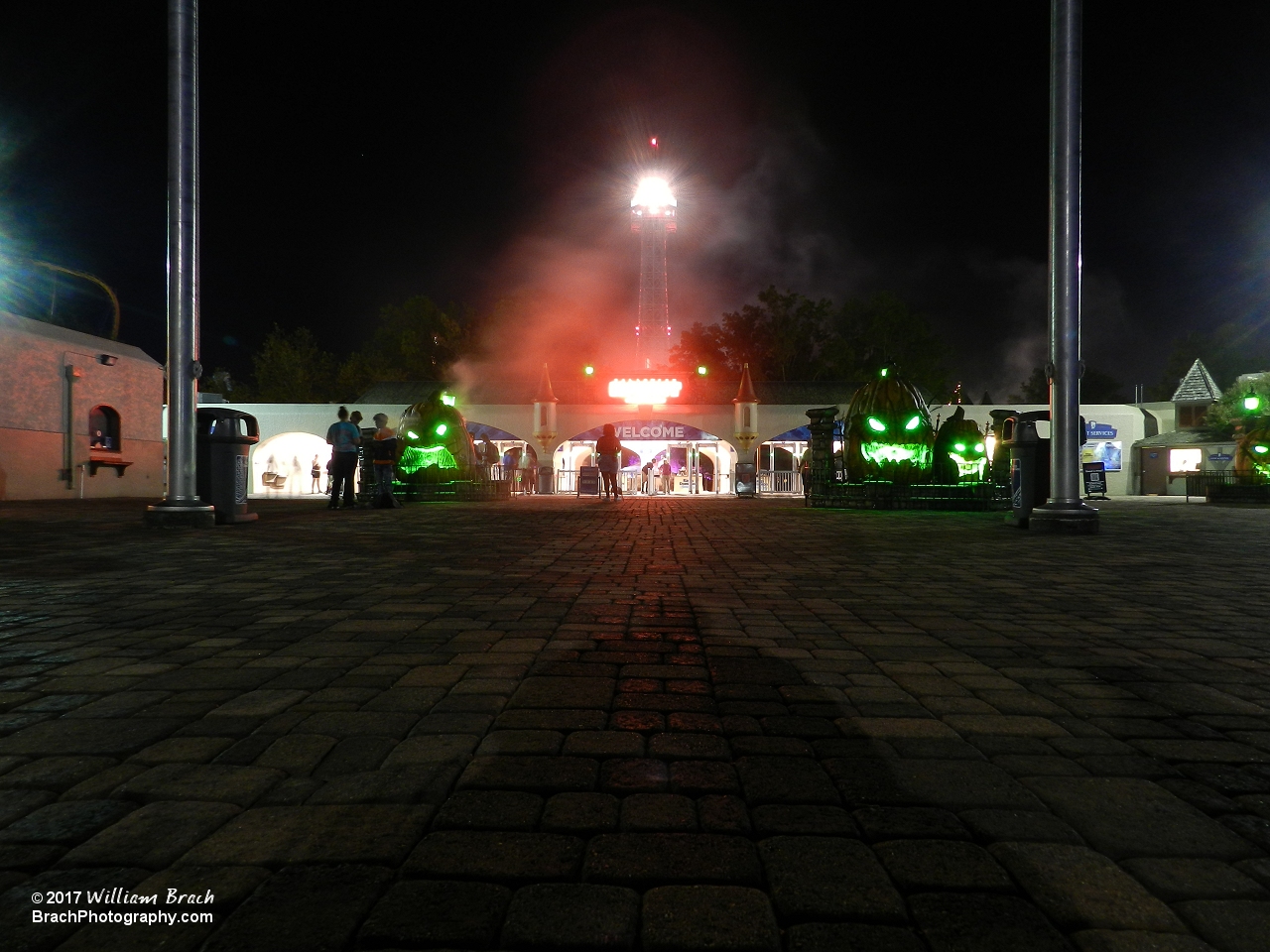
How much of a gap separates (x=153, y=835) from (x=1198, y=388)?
166 feet

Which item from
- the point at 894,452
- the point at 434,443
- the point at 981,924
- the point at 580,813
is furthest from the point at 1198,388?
the point at 580,813

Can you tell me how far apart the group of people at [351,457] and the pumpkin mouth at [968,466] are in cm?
1300

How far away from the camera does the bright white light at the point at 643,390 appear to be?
34406mm

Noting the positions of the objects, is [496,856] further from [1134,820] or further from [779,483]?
[779,483]

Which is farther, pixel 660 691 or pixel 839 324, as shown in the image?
pixel 839 324

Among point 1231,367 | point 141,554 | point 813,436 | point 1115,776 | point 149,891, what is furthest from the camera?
point 1231,367

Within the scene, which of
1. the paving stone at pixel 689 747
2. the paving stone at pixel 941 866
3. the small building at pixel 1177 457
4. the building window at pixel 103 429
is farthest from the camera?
the small building at pixel 1177 457

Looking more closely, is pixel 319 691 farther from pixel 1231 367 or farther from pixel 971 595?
pixel 1231 367

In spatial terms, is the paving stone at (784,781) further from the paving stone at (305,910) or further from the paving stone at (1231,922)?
the paving stone at (305,910)

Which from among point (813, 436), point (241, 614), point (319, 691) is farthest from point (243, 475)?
point (813, 436)

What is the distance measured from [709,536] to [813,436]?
11719 millimetres

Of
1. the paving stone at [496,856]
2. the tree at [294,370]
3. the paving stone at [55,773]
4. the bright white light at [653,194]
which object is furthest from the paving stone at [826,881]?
the bright white light at [653,194]

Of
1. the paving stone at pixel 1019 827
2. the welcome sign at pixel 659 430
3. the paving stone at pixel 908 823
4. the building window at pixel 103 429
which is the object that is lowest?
the paving stone at pixel 1019 827

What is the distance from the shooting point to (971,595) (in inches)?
216
